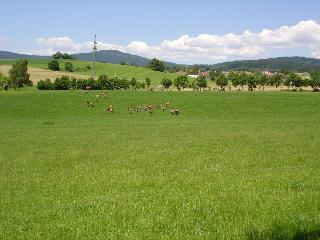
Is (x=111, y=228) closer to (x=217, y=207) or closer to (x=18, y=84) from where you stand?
(x=217, y=207)

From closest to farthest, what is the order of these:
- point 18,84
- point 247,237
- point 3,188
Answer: point 247,237 < point 3,188 < point 18,84

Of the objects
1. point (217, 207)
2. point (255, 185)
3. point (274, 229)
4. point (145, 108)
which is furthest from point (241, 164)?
point (145, 108)

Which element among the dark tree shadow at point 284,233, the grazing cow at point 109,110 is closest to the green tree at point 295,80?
the grazing cow at point 109,110

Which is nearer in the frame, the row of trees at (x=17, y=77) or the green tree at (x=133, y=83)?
the row of trees at (x=17, y=77)

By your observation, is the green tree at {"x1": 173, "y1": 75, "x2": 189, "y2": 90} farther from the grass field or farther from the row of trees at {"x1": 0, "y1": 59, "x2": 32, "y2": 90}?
the grass field

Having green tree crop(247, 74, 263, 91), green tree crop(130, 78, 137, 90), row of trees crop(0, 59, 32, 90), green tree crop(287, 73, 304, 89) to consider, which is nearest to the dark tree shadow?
row of trees crop(0, 59, 32, 90)

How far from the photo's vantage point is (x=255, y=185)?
50.5ft

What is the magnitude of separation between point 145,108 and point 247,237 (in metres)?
71.4

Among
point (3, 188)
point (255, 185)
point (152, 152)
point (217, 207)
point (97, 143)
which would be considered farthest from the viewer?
point (97, 143)

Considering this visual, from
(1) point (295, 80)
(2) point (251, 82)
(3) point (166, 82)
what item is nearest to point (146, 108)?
(2) point (251, 82)

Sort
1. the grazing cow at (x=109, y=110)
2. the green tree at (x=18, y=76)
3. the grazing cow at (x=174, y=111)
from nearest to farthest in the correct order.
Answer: the grazing cow at (x=174, y=111), the grazing cow at (x=109, y=110), the green tree at (x=18, y=76)

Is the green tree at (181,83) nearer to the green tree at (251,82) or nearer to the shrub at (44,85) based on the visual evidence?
the green tree at (251,82)

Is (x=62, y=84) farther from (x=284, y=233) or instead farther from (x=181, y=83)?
(x=284, y=233)

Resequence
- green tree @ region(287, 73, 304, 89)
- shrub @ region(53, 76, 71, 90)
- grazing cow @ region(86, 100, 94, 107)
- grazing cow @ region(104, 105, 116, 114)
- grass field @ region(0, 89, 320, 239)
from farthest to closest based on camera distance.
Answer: green tree @ region(287, 73, 304, 89), shrub @ region(53, 76, 71, 90), grazing cow @ region(86, 100, 94, 107), grazing cow @ region(104, 105, 116, 114), grass field @ region(0, 89, 320, 239)
